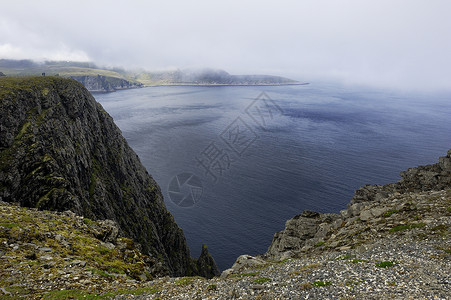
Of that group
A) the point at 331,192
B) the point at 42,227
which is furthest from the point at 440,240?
the point at 331,192

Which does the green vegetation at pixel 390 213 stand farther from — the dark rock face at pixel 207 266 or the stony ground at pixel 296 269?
the dark rock face at pixel 207 266

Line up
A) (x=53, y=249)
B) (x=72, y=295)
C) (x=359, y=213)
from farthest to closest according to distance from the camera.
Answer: (x=359, y=213)
(x=53, y=249)
(x=72, y=295)

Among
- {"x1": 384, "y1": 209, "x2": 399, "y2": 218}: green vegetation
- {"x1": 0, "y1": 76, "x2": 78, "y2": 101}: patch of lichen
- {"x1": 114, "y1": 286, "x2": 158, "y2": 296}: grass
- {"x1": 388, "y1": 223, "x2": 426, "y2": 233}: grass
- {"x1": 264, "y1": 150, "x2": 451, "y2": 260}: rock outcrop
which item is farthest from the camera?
{"x1": 0, "y1": 76, "x2": 78, "y2": 101}: patch of lichen

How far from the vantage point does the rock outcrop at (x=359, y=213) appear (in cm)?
→ 3155

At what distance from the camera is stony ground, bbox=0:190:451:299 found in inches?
673

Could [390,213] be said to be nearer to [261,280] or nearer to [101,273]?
[261,280]

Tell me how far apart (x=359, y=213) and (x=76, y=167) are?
206 ft

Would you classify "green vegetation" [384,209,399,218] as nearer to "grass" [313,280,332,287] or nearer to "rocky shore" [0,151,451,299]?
"rocky shore" [0,151,451,299]

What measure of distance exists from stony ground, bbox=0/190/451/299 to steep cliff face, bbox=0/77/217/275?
483 inches

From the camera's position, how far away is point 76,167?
5962 centimetres

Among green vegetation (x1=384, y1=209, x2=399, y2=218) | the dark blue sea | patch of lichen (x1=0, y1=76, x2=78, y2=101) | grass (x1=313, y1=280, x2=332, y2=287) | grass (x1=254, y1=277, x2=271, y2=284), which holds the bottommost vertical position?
the dark blue sea

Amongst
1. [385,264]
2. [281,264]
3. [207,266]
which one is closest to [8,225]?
[281,264]

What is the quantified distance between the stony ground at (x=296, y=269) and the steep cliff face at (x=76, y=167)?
12266 mm

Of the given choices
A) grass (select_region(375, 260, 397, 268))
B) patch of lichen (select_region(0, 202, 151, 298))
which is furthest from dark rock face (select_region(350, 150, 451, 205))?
patch of lichen (select_region(0, 202, 151, 298))
